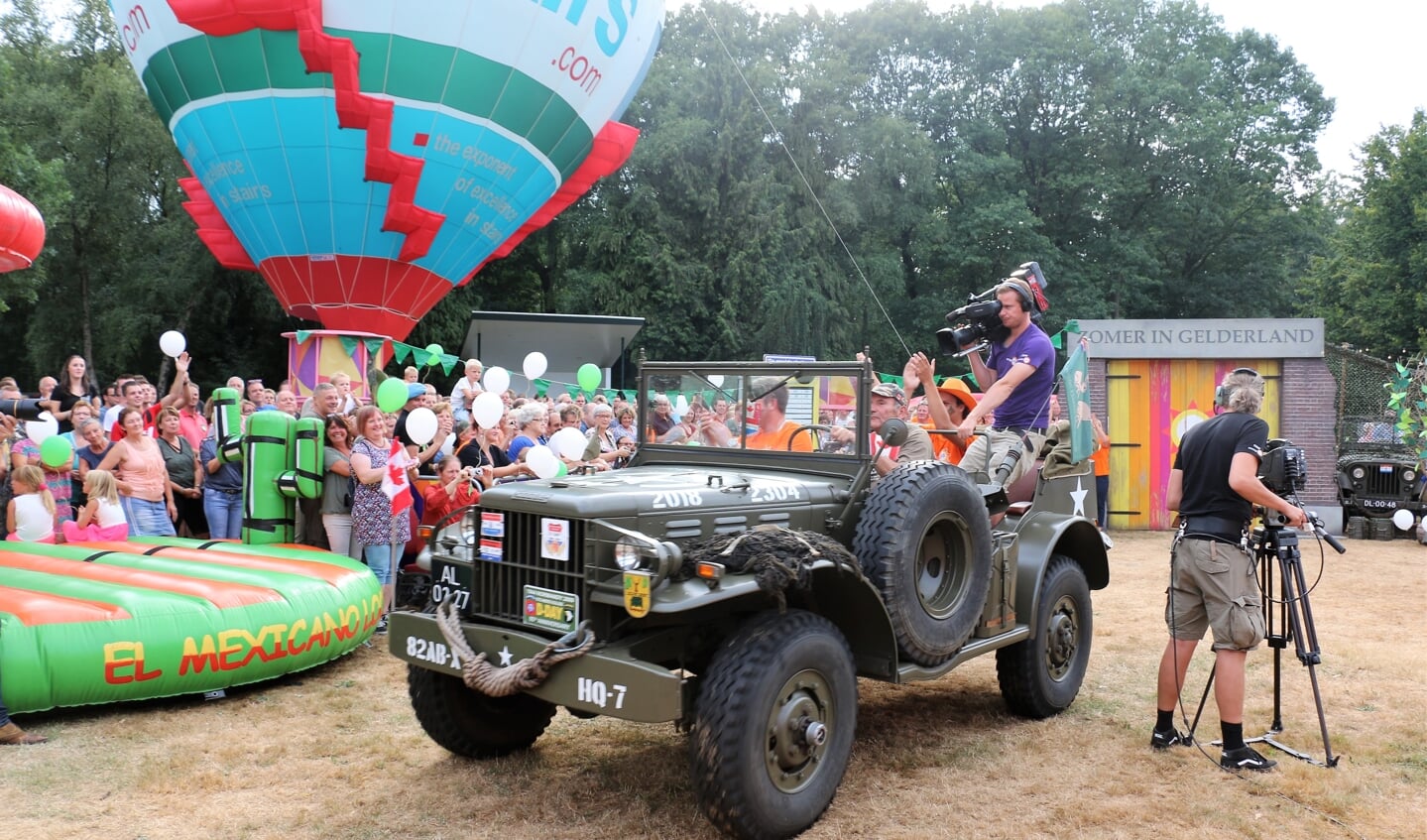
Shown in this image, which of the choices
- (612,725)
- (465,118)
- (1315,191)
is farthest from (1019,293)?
(1315,191)

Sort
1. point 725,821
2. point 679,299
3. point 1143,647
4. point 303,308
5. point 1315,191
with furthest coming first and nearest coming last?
1. point 1315,191
2. point 679,299
3. point 303,308
4. point 1143,647
5. point 725,821

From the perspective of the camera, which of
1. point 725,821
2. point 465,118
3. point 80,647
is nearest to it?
point 725,821

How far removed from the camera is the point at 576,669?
4.08m

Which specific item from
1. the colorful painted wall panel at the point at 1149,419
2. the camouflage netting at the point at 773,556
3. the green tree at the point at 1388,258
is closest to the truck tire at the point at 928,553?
the camouflage netting at the point at 773,556

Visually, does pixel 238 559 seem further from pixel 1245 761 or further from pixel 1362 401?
pixel 1362 401

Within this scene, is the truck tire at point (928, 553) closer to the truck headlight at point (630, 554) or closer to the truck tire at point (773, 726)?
the truck tire at point (773, 726)

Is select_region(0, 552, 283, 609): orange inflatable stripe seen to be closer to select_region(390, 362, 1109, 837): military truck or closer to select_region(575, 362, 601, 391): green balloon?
select_region(390, 362, 1109, 837): military truck

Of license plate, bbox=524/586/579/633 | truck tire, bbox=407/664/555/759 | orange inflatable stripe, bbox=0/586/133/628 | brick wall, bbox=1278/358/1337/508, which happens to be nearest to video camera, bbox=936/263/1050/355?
license plate, bbox=524/586/579/633

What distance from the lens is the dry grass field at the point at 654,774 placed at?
442 centimetres

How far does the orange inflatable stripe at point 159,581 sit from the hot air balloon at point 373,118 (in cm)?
909

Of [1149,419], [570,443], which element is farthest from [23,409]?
[1149,419]

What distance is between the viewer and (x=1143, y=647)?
7.86m

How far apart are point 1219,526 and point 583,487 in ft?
10.6

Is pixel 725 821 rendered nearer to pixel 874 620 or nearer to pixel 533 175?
pixel 874 620
